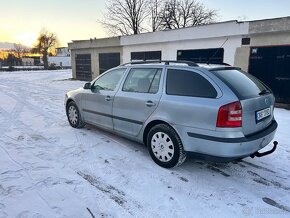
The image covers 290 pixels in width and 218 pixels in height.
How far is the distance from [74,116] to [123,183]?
2.94 metres

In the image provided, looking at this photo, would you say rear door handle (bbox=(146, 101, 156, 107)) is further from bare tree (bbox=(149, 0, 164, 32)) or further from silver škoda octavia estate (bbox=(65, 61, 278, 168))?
bare tree (bbox=(149, 0, 164, 32))

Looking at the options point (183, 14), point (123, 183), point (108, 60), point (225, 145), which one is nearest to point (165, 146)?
point (123, 183)

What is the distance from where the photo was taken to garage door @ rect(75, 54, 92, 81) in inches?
727

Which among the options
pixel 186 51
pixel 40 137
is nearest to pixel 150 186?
pixel 40 137

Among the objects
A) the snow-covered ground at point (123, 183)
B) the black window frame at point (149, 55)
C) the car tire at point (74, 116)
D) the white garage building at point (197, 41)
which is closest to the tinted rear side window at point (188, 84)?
the snow-covered ground at point (123, 183)

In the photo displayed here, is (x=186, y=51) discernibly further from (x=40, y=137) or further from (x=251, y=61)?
(x=40, y=137)

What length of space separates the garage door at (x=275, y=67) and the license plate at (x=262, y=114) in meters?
6.01

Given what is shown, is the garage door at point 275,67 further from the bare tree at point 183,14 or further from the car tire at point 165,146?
the bare tree at point 183,14

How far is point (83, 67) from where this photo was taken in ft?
62.8

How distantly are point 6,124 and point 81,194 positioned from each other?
425 centimetres

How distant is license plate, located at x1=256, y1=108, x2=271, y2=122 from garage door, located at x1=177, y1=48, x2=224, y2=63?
713 centimetres

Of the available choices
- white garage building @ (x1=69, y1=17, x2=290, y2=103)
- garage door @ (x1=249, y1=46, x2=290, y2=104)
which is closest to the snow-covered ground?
garage door @ (x1=249, y1=46, x2=290, y2=104)

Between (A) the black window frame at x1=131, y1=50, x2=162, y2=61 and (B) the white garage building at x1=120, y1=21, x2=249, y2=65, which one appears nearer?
(B) the white garage building at x1=120, y1=21, x2=249, y2=65

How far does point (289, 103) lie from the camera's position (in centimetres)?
877
